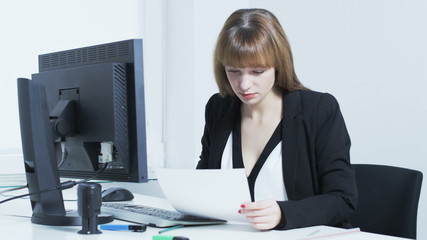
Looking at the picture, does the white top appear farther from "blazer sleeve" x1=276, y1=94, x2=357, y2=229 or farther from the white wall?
the white wall

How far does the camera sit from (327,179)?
1.47m

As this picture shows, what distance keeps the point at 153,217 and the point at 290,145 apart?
0.46 meters

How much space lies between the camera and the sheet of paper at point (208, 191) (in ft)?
3.83

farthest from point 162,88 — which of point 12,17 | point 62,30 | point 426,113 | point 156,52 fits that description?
point 426,113

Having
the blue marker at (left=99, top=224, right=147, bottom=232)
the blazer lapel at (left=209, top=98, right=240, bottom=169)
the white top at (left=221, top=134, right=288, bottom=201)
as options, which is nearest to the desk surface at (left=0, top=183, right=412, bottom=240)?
the blue marker at (left=99, top=224, right=147, bottom=232)

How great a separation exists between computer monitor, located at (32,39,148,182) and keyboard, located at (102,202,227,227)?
8 centimetres

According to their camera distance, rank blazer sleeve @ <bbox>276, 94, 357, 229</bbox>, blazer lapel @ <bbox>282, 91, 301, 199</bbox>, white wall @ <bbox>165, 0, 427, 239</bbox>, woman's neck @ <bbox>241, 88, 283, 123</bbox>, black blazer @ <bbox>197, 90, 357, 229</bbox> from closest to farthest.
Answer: blazer sleeve @ <bbox>276, 94, 357, 229</bbox> < black blazer @ <bbox>197, 90, 357, 229</bbox> < blazer lapel @ <bbox>282, 91, 301, 199</bbox> < woman's neck @ <bbox>241, 88, 283, 123</bbox> < white wall @ <bbox>165, 0, 427, 239</bbox>

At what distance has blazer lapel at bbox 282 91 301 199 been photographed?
5.02 ft

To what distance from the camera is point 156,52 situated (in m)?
2.82

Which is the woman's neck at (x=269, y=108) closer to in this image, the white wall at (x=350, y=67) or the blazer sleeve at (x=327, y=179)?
the blazer sleeve at (x=327, y=179)

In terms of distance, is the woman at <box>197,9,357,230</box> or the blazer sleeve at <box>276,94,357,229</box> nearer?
the blazer sleeve at <box>276,94,357,229</box>

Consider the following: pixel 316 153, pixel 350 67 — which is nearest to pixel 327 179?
pixel 316 153

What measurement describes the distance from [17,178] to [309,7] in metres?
1.52

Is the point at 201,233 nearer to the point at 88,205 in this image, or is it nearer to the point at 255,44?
the point at 88,205
